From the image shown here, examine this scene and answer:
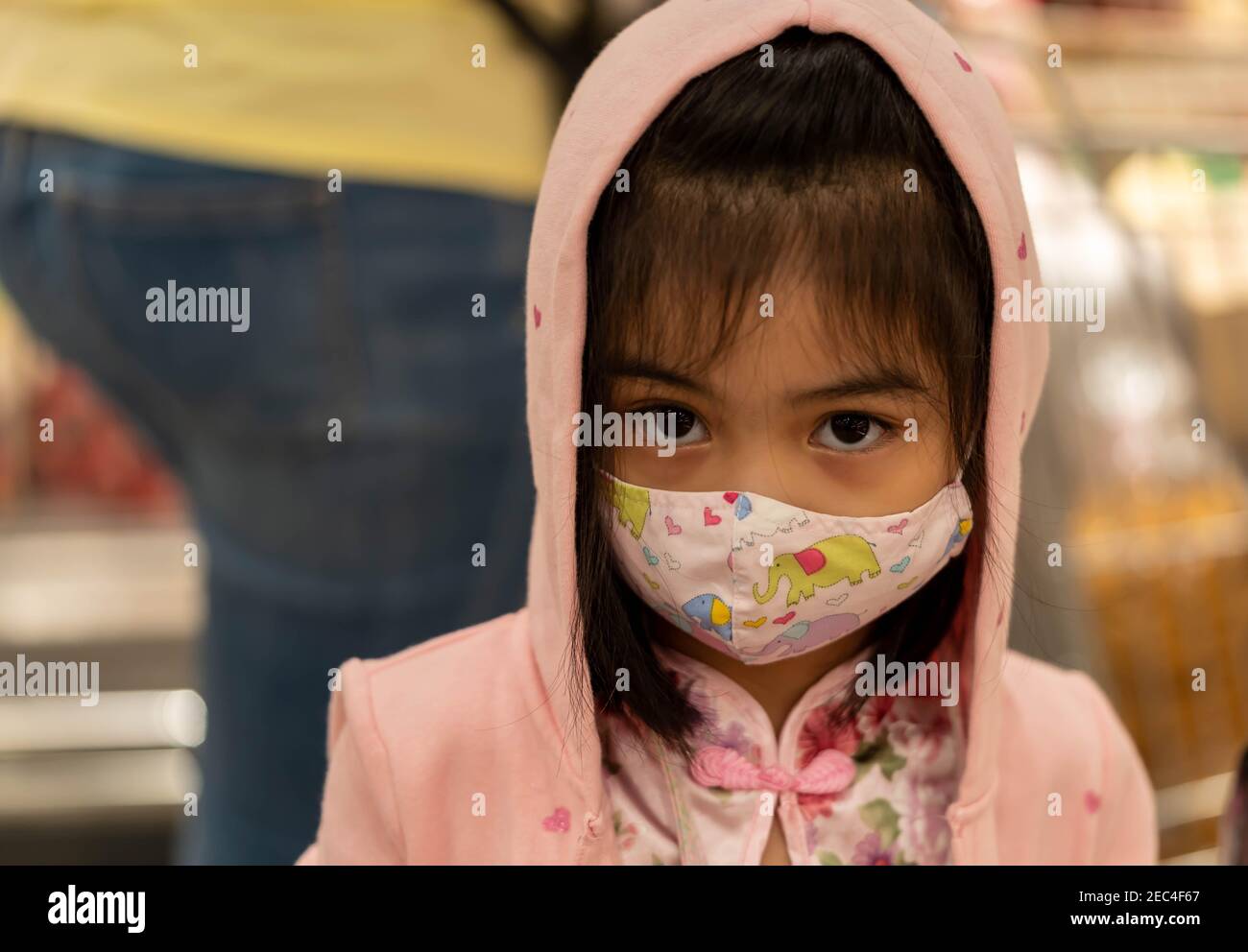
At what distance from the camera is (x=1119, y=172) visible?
1.72 meters

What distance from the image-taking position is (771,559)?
2.28ft

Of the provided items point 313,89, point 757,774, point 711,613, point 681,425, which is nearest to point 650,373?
point 681,425

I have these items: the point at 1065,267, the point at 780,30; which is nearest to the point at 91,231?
the point at 780,30

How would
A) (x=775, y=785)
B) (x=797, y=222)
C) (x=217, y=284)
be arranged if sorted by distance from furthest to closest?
(x=217, y=284), (x=775, y=785), (x=797, y=222)

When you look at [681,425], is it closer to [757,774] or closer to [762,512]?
[762,512]

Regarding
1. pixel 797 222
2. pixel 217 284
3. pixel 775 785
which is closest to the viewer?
pixel 797 222

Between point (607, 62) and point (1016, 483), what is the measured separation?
14.1 inches

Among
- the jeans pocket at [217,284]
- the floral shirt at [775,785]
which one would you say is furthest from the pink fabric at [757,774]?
the jeans pocket at [217,284]

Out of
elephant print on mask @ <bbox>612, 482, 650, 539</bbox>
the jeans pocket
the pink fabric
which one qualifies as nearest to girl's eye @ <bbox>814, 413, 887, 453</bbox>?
elephant print on mask @ <bbox>612, 482, 650, 539</bbox>

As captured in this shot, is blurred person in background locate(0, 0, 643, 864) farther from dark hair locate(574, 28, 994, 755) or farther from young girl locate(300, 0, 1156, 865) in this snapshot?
dark hair locate(574, 28, 994, 755)

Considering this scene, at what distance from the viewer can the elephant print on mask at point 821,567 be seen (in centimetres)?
70

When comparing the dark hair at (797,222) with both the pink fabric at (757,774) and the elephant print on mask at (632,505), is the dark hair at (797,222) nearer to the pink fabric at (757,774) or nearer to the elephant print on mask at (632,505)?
the elephant print on mask at (632,505)

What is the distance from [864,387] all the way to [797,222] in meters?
0.10

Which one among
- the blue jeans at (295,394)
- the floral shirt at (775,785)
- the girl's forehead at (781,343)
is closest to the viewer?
the girl's forehead at (781,343)
